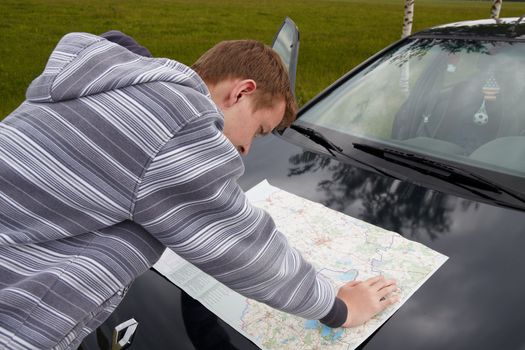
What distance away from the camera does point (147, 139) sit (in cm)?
79

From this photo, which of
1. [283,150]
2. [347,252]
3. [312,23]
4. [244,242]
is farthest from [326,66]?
[312,23]

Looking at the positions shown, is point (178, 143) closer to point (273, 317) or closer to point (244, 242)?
point (244, 242)

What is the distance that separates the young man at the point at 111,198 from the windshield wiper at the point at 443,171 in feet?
2.51

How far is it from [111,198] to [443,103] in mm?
1483

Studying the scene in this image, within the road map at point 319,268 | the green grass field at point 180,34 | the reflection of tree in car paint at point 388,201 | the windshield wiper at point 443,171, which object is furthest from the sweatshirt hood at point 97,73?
the green grass field at point 180,34

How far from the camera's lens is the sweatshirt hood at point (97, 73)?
32.4 inches

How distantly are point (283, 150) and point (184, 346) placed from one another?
94cm

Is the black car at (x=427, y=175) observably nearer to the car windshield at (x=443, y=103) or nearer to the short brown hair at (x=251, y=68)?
the car windshield at (x=443, y=103)

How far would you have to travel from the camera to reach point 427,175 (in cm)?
152

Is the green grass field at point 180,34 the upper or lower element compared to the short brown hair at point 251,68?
lower

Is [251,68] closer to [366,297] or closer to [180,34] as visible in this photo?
[366,297]

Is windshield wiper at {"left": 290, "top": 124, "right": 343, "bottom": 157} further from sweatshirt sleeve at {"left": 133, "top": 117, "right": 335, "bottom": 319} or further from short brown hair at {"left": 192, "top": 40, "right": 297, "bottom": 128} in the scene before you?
sweatshirt sleeve at {"left": 133, "top": 117, "right": 335, "bottom": 319}

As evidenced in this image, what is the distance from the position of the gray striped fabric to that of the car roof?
1.49 metres

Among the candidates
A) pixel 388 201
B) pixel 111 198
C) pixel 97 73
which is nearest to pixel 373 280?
pixel 388 201
